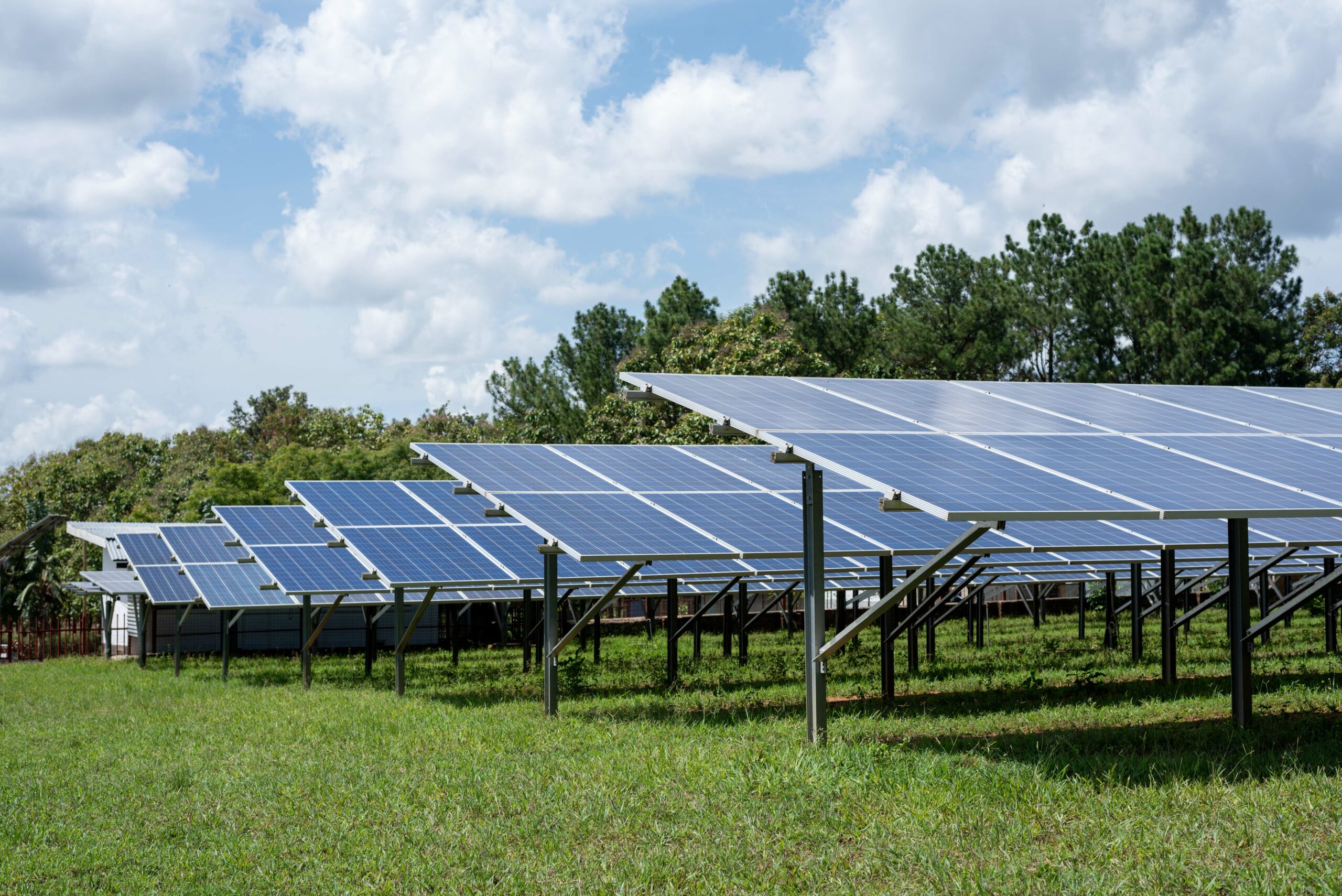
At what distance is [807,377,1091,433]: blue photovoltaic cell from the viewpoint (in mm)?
12281

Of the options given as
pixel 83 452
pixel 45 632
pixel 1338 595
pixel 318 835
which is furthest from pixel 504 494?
pixel 83 452

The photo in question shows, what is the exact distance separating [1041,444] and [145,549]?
25548mm

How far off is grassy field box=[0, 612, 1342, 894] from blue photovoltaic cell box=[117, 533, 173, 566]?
1265cm

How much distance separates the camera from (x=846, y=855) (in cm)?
774

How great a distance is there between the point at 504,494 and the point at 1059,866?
363 inches

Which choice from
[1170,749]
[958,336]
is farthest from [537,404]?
[1170,749]

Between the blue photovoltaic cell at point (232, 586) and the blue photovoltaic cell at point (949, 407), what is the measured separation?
562 inches

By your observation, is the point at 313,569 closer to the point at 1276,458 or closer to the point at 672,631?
the point at 672,631

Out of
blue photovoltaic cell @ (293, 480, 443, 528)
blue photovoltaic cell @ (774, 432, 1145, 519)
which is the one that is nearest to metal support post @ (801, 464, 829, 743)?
blue photovoltaic cell @ (774, 432, 1145, 519)

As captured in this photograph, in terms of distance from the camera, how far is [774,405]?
12242 mm

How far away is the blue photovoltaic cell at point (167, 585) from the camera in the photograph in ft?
87.5

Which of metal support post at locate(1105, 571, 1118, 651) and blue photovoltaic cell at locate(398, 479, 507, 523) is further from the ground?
blue photovoltaic cell at locate(398, 479, 507, 523)

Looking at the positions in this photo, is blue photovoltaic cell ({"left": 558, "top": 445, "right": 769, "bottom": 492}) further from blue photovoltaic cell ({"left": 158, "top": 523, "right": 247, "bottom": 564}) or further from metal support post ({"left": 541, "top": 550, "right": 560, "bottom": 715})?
blue photovoltaic cell ({"left": 158, "top": 523, "right": 247, "bottom": 564})

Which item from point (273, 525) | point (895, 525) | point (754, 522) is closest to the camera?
point (754, 522)
